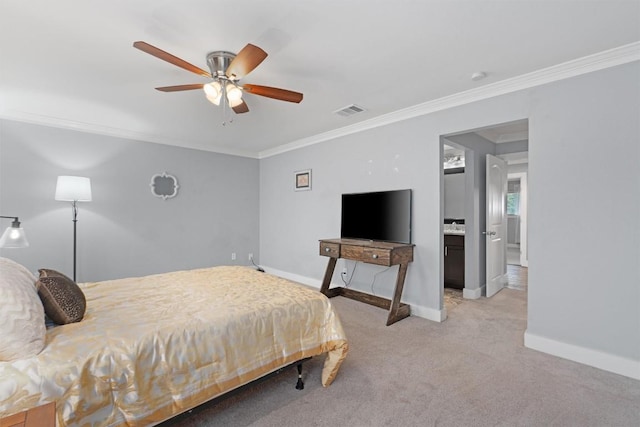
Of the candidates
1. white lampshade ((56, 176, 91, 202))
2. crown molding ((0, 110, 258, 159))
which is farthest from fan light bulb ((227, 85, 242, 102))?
crown molding ((0, 110, 258, 159))

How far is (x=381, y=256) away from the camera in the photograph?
3.32m

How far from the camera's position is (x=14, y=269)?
159 cm

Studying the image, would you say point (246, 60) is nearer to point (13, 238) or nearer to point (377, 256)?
point (13, 238)

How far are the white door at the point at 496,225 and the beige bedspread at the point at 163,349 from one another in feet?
10.6

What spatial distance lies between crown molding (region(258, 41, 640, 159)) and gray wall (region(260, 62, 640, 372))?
56mm

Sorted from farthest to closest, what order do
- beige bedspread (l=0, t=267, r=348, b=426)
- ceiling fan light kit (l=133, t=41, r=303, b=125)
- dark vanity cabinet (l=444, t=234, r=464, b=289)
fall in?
dark vanity cabinet (l=444, t=234, r=464, b=289), ceiling fan light kit (l=133, t=41, r=303, b=125), beige bedspread (l=0, t=267, r=348, b=426)

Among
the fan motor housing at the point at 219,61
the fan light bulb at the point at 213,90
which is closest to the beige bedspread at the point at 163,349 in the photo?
the fan light bulb at the point at 213,90

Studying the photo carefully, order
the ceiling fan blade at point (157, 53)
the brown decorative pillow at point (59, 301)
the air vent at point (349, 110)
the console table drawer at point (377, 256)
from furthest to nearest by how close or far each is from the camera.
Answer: the air vent at point (349, 110) < the console table drawer at point (377, 256) < the ceiling fan blade at point (157, 53) < the brown decorative pillow at point (59, 301)

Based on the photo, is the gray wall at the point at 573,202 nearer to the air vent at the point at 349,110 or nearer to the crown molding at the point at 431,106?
the crown molding at the point at 431,106

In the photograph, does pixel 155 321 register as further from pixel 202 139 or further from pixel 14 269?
pixel 202 139

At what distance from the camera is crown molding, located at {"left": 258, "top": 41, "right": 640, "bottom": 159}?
7.57 ft

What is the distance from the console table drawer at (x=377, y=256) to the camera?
326 cm

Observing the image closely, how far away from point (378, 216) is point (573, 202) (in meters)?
1.92

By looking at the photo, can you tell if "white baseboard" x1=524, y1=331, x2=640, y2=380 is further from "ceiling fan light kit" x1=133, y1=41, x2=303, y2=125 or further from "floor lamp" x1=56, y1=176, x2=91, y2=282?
"floor lamp" x1=56, y1=176, x2=91, y2=282
